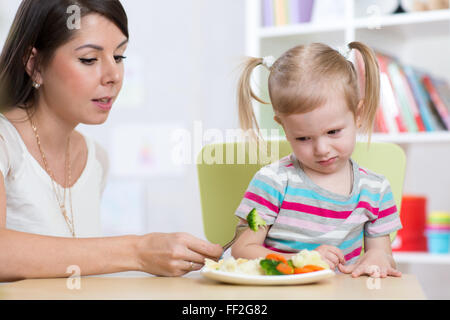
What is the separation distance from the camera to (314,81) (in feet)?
3.30

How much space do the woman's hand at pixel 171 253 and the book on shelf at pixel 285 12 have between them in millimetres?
1573

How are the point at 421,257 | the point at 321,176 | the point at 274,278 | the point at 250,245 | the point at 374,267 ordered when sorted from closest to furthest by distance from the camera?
1. the point at 274,278
2. the point at 374,267
3. the point at 250,245
4. the point at 321,176
5. the point at 421,257

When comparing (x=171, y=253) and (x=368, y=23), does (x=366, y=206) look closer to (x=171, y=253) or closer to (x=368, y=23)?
(x=171, y=253)

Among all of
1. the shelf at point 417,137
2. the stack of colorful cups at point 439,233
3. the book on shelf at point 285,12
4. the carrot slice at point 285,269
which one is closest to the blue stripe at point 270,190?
the carrot slice at point 285,269

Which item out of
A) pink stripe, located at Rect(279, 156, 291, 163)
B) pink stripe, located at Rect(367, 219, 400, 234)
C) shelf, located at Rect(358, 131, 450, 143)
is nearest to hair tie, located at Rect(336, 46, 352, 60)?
pink stripe, located at Rect(279, 156, 291, 163)

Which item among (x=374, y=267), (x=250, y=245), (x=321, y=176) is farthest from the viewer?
(x=321, y=176)

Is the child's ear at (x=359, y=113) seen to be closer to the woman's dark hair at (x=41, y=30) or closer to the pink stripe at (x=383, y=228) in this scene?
the pink stripe at (x=383, y=228)

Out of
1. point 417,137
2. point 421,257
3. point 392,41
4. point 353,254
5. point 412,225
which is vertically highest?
point 392,41

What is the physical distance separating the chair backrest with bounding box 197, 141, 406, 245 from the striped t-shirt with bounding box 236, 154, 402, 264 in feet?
0.42

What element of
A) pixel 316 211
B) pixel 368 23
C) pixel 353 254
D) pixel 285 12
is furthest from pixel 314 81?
pixel 285 12

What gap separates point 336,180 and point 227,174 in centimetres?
27

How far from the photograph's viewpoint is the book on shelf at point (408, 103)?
2082 millimetres

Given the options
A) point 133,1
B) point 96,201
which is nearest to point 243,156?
point 96,201

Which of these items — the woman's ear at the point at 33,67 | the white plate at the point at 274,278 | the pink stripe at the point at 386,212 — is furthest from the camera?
the woman's ear at the point at 33,67
